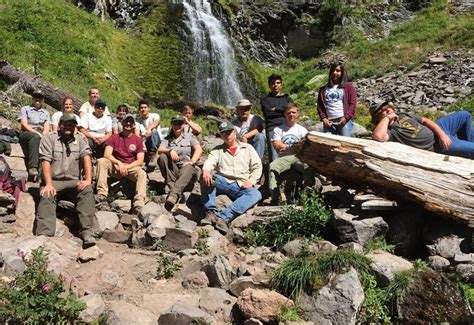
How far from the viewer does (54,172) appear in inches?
266

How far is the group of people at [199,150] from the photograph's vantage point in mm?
6754

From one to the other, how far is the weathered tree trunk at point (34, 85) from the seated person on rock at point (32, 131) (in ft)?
9.66

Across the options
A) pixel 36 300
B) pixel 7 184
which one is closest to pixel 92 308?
pixel 36 300

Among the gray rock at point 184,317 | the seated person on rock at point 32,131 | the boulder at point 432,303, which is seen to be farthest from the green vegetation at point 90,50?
the boulder at point 432,303

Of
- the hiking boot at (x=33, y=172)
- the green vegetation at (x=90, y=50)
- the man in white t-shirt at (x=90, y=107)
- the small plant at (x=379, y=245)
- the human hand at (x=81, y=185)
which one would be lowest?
the small plant at (x=379, y=245)

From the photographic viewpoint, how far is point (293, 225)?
6.57m

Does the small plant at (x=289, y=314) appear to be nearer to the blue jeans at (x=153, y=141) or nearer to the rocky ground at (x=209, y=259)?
the rocky ground at (x=209, y=259)

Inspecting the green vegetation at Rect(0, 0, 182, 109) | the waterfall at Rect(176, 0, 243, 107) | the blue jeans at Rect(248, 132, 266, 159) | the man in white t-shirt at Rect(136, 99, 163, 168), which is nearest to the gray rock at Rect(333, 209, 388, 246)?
the blue jeans at Rect(248, 132, 266, 159)

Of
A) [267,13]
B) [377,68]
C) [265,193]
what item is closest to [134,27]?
[267,13]

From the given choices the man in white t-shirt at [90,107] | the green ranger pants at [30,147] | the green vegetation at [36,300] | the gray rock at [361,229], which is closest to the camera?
the green vegetation at [36,300]

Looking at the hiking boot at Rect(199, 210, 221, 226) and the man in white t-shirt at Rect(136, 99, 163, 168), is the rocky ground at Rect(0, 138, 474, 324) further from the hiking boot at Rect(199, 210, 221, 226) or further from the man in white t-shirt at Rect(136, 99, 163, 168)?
the man in white t-shirt at Rect(136, 99, 163, 168)

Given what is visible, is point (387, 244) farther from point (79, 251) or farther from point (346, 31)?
point (346, 31)

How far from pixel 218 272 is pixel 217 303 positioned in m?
0.42

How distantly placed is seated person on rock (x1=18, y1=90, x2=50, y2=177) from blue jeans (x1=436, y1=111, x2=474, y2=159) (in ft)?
21.3
